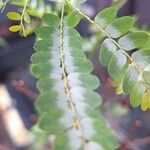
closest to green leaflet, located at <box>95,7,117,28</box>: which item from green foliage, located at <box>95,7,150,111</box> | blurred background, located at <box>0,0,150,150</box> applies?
green foliage, located at <box>95,7,150,111</box>

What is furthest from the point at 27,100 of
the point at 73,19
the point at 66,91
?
the point at 66,91

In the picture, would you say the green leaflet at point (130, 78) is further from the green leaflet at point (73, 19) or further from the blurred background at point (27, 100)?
the blurred background at point (27, 100)

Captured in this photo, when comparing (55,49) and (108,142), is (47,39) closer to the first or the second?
(55,49)

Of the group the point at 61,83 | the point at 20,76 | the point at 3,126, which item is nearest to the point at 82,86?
the point at 61,83

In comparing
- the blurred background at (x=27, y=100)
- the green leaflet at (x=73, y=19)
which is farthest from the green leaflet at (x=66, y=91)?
the blurred background at (x=27, y=100)

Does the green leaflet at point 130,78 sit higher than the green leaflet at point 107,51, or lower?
lower
